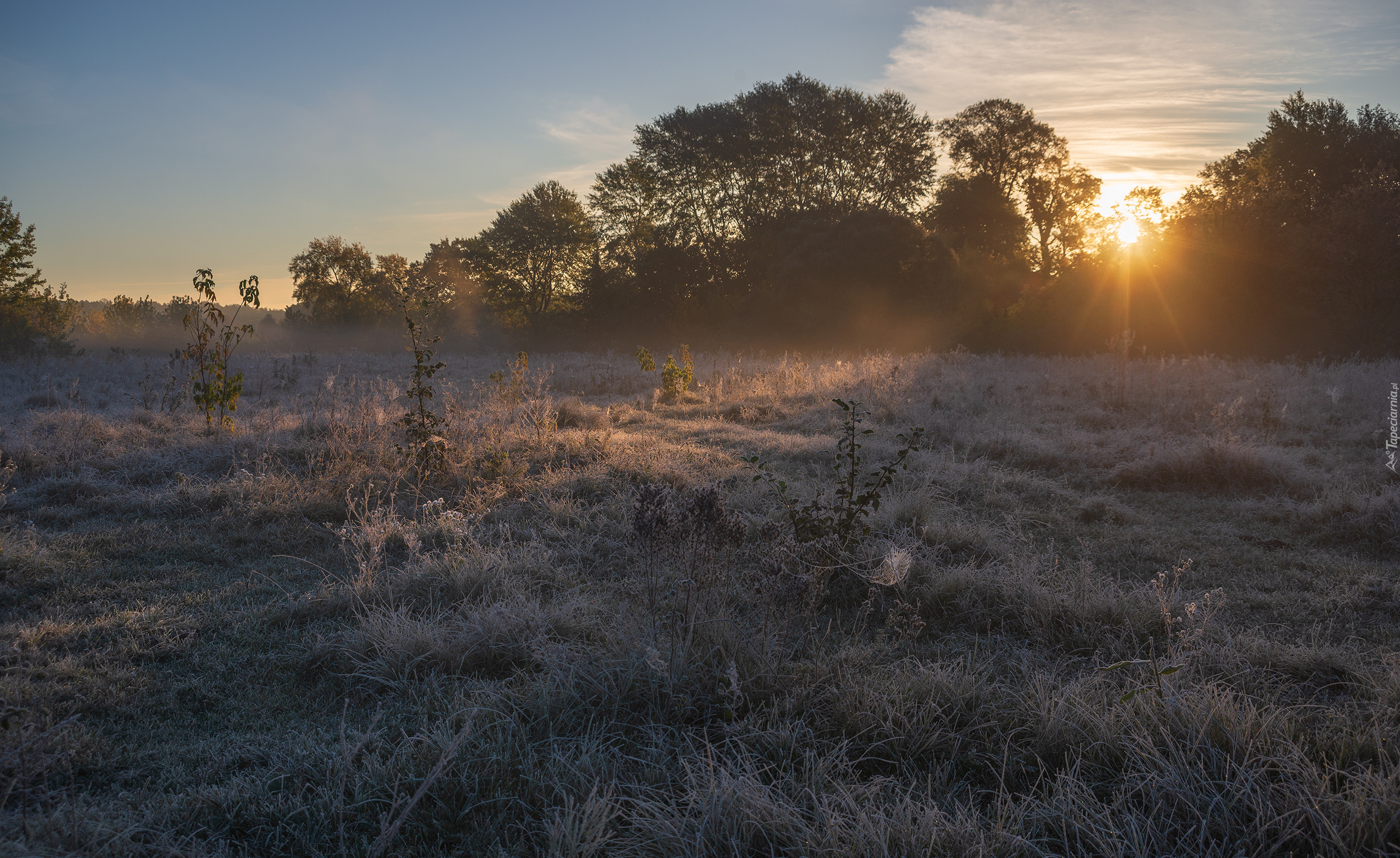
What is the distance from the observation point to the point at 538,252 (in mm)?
35719

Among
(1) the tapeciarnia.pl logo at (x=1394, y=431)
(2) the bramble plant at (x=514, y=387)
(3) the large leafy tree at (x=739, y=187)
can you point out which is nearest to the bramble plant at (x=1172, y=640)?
(1) the tapeciarnia.pl logo at (x=1394, y=431)

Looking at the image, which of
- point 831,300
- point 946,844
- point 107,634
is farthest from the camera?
point 831,300

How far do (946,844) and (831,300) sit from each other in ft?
88.6

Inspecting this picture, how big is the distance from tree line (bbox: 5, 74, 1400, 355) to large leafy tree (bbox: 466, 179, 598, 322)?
0.12 m

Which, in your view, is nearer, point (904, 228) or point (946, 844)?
point (946, 844)

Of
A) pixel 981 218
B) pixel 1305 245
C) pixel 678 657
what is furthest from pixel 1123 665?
pixel 981 218

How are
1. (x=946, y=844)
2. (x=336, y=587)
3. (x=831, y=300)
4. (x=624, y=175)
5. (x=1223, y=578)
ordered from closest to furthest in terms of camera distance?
(x=946, y=844) → (x=336, y=587) → (x=1223, y=578) → (x=831, y=300) → (x=624, y=175)

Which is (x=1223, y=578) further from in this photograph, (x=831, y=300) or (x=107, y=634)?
(x=831, y=300)

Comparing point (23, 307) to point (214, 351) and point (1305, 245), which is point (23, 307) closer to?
point (214, 351)

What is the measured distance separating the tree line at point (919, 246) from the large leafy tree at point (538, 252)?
0.12 m

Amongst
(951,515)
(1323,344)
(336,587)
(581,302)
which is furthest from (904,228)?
(336,587)

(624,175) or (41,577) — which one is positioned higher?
(624,175)

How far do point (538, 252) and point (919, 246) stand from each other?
771 inches

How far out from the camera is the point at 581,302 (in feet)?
110
